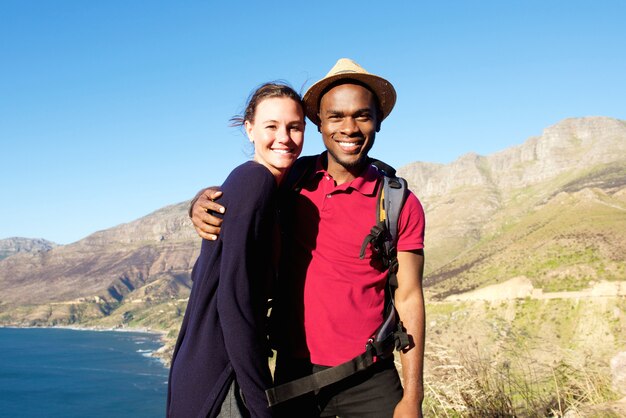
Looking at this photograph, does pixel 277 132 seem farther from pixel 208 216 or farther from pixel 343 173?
pixel 208 216

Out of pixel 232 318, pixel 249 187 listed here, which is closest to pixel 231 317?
pixel 232 318

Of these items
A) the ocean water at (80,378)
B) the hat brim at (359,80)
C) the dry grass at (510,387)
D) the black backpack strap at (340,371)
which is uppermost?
the hat brim at (359,80)

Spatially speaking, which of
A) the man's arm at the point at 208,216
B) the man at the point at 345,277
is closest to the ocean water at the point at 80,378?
the man at the point at 345,277

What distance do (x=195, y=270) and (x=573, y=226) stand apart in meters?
91.0

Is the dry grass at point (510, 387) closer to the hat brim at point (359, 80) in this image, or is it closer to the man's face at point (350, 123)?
the man's face at point (350, 123)

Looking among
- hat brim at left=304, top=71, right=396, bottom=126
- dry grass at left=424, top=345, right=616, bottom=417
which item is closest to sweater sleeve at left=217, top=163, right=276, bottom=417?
hat brim at left=304, top=71, right=396, bottom=126

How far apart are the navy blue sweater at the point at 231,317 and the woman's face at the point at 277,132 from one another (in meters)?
0.49

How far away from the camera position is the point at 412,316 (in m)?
3.16

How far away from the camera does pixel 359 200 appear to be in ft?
10.7

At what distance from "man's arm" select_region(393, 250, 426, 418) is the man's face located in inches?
29.0

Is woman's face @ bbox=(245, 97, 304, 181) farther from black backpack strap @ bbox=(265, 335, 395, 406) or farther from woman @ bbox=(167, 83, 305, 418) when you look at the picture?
black backpack strap @ bbox=(265, 335, 395, 406)

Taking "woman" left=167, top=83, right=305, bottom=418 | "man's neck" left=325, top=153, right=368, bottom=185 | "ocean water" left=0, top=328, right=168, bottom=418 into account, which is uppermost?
"man's neck" left=325, top=153, right=368, bottom=185

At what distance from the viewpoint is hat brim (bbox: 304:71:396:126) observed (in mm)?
3352

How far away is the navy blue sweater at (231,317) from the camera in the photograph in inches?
97.7
